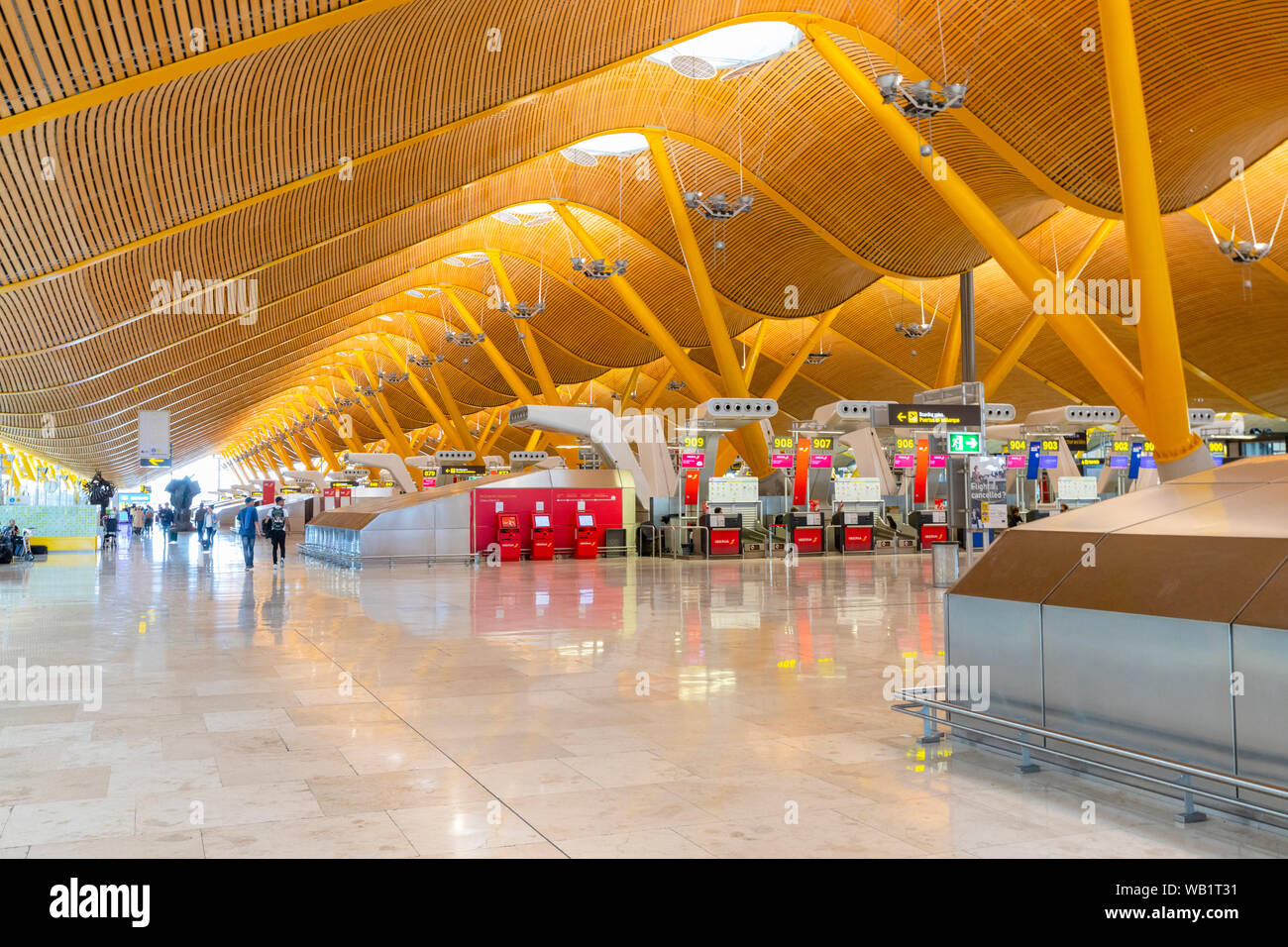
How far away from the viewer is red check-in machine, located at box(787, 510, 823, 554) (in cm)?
2958

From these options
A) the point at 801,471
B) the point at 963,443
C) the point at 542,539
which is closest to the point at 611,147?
the point at 801,471

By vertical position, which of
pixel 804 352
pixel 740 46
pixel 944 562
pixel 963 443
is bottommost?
pixel 944 562

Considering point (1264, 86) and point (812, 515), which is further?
point (812, 515)

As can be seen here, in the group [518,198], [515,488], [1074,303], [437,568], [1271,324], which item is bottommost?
A: [437,568]

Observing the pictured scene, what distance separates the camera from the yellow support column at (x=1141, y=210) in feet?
45.5

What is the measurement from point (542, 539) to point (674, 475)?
4962 mm

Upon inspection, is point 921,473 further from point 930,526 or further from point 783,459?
point 783,459

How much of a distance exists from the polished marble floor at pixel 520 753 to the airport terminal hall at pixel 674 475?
0.04m

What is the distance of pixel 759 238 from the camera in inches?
1234

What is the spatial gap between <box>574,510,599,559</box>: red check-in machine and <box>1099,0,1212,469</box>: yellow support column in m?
15.8

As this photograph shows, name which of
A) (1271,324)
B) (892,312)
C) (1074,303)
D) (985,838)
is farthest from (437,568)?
(1271,324)

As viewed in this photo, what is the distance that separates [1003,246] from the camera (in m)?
18.5

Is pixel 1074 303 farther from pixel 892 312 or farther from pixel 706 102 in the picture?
pixel 892 312
